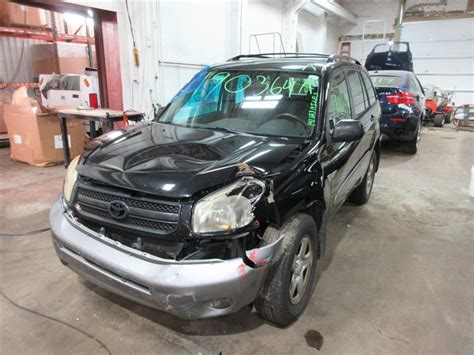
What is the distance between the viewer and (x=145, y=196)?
5.28 ft

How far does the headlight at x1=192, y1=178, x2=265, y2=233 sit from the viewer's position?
153 cm

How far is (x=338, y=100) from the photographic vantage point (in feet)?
8.45

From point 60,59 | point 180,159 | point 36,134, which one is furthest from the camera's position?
point 60,59

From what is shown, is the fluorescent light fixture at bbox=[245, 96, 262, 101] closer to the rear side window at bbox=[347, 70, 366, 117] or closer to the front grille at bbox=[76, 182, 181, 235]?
the rear side window at bbox=[347, 70, 366, 117]

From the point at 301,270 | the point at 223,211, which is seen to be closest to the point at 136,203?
the point at 223,211

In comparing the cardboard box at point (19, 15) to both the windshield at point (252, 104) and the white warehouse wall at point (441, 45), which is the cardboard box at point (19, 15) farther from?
the white warehouse wall at point (441, 45)

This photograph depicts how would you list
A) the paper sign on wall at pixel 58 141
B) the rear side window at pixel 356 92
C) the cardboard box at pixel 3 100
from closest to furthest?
the rear side window at pixel 356 92, the paper sign on wall at pixel 58 141, the cardboard box at pixel 3 100

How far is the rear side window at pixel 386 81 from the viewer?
19.8ft

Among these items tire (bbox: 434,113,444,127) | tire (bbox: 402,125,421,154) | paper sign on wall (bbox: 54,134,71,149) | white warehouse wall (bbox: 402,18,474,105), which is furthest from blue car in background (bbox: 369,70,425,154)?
white warehouse wall (bbox: 402,18,474,105)

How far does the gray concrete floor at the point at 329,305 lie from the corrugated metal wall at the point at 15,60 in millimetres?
6666

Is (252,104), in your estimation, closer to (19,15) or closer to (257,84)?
(257,84)

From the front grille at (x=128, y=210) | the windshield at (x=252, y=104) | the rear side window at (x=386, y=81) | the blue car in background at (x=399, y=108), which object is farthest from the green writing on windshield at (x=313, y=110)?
the rear side window at (x=386, y=81)

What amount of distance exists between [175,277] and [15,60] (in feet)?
32.1

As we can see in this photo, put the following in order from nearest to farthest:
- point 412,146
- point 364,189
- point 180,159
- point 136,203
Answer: point 136,203, point 180,159, point 364,189, point 412,146
